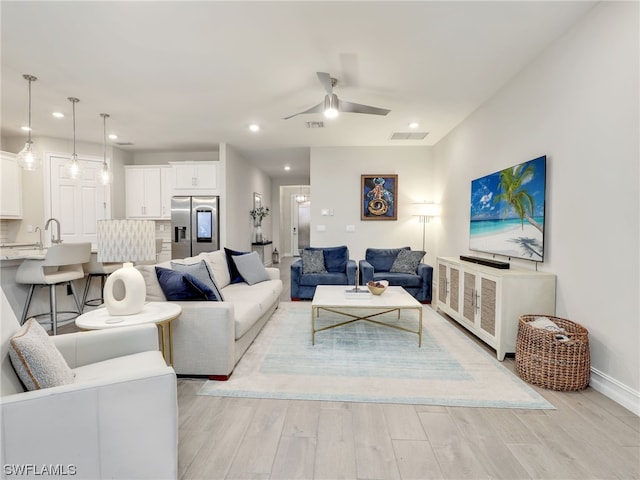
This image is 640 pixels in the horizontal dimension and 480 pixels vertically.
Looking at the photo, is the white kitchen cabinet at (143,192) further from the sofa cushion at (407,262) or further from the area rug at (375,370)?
the sofa cushion at (407,262)

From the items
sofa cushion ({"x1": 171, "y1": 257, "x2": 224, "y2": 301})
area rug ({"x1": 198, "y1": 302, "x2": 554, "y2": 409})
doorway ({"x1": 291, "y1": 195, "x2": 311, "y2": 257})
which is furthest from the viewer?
doorway ({"x1": 291, "y1": 195, "x2": 311, "y2": 257})

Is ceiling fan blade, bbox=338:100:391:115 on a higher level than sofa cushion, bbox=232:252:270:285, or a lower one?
higher

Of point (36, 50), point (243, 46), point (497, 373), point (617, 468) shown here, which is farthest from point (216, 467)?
point (36, 50)

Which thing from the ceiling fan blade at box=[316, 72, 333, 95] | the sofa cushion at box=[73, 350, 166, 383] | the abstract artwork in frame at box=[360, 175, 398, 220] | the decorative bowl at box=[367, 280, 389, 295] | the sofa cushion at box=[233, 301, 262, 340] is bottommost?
the sofa cushion at box=[233, 301, 262, 340]

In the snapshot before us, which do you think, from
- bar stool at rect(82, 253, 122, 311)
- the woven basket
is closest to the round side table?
bar stool at rect(82, 253, 122, 311)

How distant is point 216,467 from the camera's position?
1495 millimetres

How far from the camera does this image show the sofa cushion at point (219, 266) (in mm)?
3572

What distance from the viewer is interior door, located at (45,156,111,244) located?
218 inches

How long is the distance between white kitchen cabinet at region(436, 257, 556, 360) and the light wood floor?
0.65 m

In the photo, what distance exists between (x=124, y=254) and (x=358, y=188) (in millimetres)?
4571

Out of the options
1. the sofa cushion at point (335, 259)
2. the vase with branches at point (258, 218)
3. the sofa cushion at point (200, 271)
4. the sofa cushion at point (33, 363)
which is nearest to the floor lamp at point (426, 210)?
the sofa cushion at point (335, 259)

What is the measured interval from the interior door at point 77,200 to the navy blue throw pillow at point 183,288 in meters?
4.31

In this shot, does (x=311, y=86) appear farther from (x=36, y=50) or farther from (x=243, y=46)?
(x=36, y=50)

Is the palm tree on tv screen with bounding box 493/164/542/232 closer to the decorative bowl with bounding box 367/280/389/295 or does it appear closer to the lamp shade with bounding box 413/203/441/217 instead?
the decorative bowl with bounding box 367/280/389/295
